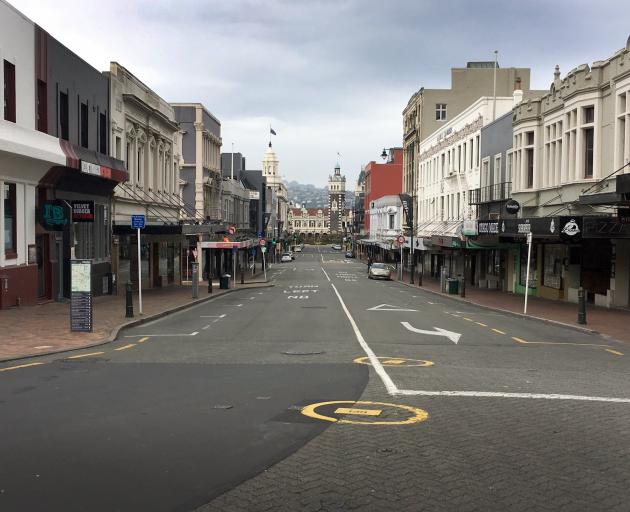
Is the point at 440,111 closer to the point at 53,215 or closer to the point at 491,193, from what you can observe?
the point at 491,193

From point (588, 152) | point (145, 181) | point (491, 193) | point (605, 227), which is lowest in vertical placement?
point (605, 227)

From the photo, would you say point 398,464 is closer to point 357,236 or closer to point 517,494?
point 517,494

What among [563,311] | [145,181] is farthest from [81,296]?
[145,181]

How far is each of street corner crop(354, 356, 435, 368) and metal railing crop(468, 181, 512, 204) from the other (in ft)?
80.4

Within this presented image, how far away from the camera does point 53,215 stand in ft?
78.3

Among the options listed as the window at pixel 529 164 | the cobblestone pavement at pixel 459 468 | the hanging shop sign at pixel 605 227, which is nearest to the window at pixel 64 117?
the hanging shop sign at pixel 605 227

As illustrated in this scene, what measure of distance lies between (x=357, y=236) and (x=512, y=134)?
97.2m

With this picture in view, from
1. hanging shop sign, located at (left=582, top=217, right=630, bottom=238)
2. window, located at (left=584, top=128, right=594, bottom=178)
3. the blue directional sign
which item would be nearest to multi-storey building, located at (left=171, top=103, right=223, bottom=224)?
the blue directional sign

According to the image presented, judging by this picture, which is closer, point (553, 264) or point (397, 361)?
point (397, 361)

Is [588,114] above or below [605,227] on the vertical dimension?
above

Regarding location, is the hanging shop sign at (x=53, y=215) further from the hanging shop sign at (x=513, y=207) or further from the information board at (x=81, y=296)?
the hanging shop sign at (x=513, y=207)

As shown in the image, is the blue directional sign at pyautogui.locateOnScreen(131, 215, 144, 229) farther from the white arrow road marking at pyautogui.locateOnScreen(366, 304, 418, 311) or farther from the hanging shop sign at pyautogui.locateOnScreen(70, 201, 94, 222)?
the white arrow road marking at pyautogui.locateOnScreen(366, 304, 418, 311)

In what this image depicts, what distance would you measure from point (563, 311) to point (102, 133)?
71.5 ft

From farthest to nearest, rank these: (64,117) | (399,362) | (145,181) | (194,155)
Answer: (194,155), (145,181), (64,117), (399,362)
